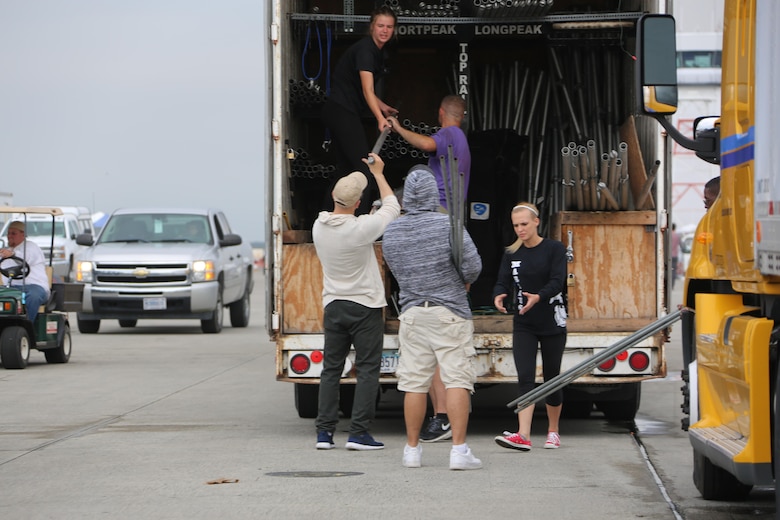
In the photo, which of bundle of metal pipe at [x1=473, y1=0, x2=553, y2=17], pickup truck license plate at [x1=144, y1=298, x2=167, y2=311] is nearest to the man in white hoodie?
bundle of metal pipe at [x1=473, y1=0, x2=553, y2=17]

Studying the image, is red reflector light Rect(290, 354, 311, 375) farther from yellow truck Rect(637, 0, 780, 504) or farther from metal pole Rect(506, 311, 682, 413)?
yellow truck Rect(637, 0, 780, 504)

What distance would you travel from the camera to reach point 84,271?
21.2 m

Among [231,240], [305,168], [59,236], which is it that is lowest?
[231,240]

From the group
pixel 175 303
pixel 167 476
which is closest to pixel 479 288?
pixel 167 476

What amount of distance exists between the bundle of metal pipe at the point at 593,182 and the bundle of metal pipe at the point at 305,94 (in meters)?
2.08

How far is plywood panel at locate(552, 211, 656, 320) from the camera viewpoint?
9.77m

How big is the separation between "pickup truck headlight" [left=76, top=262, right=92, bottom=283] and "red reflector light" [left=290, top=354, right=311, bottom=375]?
12.2 m

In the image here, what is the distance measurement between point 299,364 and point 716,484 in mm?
3419

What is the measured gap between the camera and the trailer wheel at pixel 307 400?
1053 cm

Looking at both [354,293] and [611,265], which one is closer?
[354,293]

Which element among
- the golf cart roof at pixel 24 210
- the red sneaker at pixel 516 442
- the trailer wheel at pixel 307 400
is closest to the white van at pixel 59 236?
the golf cart roof at pixel 24 210

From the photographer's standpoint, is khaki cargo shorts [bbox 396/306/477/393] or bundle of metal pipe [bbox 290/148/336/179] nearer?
khaki cargo shorts [bbox 396/306/477/393]

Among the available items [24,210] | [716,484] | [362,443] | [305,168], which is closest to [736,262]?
[716,484]

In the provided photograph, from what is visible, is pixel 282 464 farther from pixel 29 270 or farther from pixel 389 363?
→ pixel 29 270
